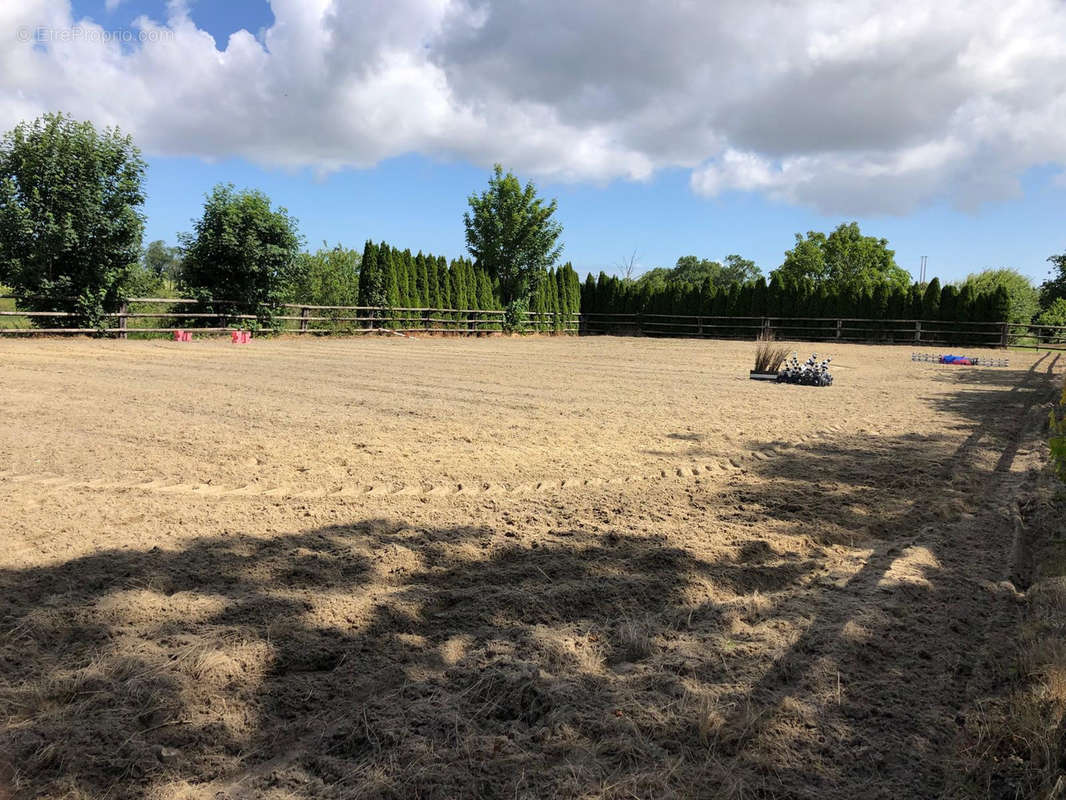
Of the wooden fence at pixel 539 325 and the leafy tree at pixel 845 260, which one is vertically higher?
the leafy tree at pixel 845 260

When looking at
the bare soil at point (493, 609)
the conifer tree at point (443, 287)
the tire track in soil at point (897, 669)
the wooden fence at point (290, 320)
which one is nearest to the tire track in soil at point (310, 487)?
the bare soil at point (493, 609)

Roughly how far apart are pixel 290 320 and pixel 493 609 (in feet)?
67.4

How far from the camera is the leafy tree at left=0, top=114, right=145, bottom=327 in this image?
51.9ft

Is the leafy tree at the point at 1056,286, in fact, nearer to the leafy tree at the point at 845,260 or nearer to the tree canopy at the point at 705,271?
the leafy tree at the point at 845,260

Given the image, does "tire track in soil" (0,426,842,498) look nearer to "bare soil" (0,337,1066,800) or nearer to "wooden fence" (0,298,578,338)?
"bare soil" (0,337,1066,800)

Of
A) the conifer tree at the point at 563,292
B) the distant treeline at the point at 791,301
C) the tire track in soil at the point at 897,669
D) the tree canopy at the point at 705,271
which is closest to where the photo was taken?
the tire track in soil at the point at 897,669

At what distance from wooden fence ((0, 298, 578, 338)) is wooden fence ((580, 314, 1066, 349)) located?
483cm

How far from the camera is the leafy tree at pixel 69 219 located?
1580 centimetres

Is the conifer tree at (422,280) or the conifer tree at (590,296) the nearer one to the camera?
the conifer tree at (422,280)

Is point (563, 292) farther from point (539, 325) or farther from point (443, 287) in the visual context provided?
point (443, 287)

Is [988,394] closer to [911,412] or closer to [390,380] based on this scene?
[911,412]

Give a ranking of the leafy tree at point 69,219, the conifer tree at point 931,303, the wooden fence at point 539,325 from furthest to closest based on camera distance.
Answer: the conifer tree at point 931,303, the wooden fence at point 539,325, the leafy tree at point 69,219

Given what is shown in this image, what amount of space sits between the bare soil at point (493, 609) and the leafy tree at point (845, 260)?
47.7 meters

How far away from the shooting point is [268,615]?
8.87ft
